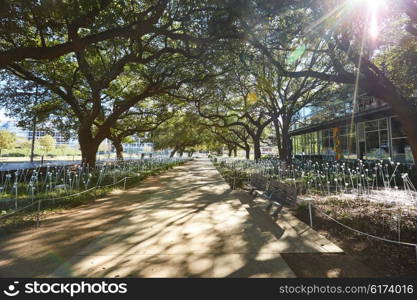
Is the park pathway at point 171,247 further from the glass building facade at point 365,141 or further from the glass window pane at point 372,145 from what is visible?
the glass window pane at point 372,145

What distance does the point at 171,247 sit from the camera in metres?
4.04

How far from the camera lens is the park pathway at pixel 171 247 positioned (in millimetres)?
3236

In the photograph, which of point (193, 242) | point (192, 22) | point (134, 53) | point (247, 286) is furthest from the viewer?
point (134, 53)

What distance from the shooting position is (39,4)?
5.16 meters

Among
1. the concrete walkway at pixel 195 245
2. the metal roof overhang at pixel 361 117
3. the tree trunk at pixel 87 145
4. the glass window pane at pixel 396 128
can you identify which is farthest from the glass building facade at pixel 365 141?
the tree trunk at pixel 87 145

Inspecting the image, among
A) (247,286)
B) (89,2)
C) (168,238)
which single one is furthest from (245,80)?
(247,286)

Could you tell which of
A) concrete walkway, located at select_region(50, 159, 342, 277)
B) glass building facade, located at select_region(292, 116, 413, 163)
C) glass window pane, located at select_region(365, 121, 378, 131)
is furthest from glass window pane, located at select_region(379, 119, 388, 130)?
concrete walkway, located at select_region(50, 159, 342, 277)

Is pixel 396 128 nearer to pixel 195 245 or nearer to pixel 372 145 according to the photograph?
pixel 372 145

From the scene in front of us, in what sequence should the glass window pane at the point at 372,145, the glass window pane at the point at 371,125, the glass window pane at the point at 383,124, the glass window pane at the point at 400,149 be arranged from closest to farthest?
1. the glass window pane at the point at 400,149
2. the glass window pane at the point at 383,124
3. the glass window pane at the point at 372,145
4. the glass window pane at the point at 371,125

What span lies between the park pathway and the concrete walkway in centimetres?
1

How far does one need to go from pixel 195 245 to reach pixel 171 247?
402 millimetres

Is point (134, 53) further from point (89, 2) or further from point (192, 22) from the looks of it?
point (89, 2)

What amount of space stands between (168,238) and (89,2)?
540cm

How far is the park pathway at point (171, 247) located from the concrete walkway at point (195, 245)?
1 centimetres
